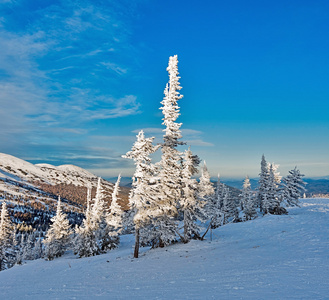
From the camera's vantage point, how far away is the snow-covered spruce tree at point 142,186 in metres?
24.8

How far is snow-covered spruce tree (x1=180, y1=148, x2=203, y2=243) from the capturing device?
84.1 feet

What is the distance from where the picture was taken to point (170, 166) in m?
26.0

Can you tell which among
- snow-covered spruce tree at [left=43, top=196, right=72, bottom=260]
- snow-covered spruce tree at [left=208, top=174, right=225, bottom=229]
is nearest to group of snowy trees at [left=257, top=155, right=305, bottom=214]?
snow-covered spruce tree at [left=208, top=174, right=225, bottom=229]

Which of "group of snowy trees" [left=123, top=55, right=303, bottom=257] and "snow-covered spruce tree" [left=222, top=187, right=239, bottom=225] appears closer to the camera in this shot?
"group of snowy trees" [left=123, top=55, right=303, bottom=257]

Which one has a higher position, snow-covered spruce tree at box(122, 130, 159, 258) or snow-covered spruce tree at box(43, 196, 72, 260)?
snow-covered spruce tree at box(122, 130, 159, 258)

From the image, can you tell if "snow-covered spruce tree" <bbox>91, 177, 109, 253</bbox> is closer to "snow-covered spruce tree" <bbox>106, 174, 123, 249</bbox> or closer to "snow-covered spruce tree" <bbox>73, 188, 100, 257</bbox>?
"snow-covered spruce tree" <bbox>73, 188, 100, 257</bbox>

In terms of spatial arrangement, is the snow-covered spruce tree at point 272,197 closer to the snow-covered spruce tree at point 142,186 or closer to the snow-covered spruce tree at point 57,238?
the snow-covered spruce tree at point 142,186

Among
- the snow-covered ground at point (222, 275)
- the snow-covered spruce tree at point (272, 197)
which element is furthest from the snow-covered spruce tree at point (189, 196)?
the snow-covered spruce tree at point (272, 197)

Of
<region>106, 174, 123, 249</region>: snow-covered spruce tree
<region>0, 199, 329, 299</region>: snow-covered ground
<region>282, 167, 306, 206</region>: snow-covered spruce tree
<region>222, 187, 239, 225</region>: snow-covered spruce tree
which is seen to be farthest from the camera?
<region>222, 187, 239, 225</region>: snow-covered spruce tree

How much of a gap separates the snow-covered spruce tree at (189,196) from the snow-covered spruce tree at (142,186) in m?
3.40

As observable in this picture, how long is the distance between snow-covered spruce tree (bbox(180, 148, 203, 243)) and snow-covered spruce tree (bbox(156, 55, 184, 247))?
2.45 feet

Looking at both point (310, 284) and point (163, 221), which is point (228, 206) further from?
point (310, 284)

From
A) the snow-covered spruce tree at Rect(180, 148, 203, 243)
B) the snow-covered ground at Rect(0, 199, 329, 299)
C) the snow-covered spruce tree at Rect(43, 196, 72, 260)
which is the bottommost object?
the snow-covered spruce tree at Rect(43, 196, 72, 260)

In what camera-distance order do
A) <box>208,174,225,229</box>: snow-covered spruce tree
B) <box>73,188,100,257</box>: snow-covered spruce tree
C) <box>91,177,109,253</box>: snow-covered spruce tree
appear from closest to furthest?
<box>73,188,100,257</box>: snow-covered spruce tree
<box>91,177,109,253</box>: snow-covered spruce tree
<box>208,174,225,229</box>: snow-covered spruce tree
